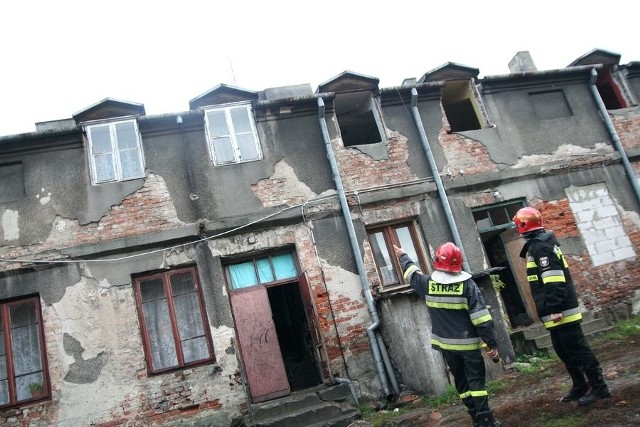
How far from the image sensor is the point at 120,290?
7746 millimetres

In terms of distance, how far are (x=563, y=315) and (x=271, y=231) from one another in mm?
5252

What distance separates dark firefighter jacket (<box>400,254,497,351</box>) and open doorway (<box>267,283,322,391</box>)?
199 inches

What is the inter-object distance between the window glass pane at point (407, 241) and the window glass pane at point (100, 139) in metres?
5.90

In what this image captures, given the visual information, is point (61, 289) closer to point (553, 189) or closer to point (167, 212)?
point (167, 212)

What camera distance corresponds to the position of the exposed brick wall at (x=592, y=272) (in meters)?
9.23

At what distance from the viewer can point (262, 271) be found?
8438mm

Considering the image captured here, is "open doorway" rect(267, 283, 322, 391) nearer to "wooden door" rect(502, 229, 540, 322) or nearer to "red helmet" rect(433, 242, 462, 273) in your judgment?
"wooden door" rect(502, 229, 540, 322)

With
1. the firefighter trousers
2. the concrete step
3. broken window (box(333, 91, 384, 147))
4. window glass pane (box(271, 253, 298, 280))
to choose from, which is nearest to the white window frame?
window glass pane (box(271, 253, 298, 280))

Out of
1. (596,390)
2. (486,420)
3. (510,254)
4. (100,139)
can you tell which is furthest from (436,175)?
(100,139)

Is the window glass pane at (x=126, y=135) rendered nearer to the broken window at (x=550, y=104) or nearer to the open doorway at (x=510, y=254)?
the open doorway at (x=510, y=254)

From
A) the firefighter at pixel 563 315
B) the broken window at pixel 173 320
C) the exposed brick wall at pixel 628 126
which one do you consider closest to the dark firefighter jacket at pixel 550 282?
the firefighter at pixel 563 315

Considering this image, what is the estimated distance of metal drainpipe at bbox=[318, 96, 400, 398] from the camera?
7.71 m

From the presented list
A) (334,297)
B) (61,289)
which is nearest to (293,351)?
(334,297)

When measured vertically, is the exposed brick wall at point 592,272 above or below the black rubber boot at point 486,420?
above
